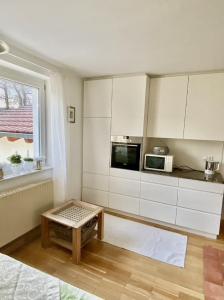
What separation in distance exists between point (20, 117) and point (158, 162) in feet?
6.71

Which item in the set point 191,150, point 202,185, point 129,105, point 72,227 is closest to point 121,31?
point 129,105

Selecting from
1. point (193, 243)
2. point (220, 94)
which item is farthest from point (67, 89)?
point (193, 243)

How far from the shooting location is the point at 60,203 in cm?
266

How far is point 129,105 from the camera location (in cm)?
286

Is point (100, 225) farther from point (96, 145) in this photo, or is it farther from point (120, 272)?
point (96, 145)

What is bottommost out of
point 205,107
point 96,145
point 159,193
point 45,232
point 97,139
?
point 45,232

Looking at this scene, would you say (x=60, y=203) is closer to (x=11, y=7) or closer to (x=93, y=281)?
(x=93, y=281)

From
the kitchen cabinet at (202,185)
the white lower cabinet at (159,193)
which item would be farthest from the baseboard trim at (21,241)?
the kitchen cabinet at (202,185)

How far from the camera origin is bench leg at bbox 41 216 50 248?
2.20 meters

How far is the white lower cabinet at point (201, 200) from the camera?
7.98ft

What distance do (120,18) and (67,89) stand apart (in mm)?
1580

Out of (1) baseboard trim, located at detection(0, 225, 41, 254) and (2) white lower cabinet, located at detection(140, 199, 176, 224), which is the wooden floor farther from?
(2) white lower cabinet, located at detection(140, 199, 176, 224)

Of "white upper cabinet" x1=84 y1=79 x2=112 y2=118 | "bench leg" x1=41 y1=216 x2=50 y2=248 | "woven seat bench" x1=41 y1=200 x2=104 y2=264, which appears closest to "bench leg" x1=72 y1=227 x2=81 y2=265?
"woven seat bench" x1=41 y1=200 x2=104 y2=264

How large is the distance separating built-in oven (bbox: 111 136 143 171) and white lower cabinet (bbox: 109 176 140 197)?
212mm
